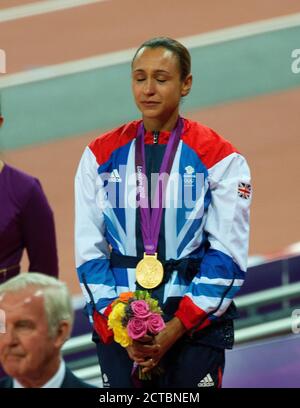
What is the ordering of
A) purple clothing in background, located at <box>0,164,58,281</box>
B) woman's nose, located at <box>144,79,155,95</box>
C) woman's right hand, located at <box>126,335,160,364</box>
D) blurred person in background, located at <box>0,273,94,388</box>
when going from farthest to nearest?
purple clothing in background, located at <box>0,164,58,281</box>, woman's nose, located at <box>144,79,155,95</box>, woman's right hand, located at <box>126,335,160,364</box>, blurred person in background, located at <box>0,273,94,388</box>

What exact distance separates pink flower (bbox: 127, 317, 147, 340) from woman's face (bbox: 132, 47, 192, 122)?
0.56 metres

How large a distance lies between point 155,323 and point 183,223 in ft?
0.95

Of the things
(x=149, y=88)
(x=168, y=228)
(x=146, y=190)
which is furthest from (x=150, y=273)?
(x=149, y=88)

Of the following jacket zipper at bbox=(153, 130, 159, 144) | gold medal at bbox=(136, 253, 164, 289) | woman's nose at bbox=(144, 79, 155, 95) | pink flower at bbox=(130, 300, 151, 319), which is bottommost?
pink flower at bbox=(130, 300, 151, 319)

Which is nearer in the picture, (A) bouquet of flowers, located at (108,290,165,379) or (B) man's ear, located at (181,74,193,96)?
(A) bouquet of flowers, located at (108,290,165,379)

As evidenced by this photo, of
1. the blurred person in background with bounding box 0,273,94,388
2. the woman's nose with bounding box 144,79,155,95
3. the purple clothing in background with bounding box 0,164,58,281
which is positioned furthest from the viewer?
the purple clothing in background with bounding box 0,164,58,281

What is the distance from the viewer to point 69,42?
14.0 ft

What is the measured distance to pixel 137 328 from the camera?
11.0 feet

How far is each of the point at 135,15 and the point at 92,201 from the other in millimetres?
837

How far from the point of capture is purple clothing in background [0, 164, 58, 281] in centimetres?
361

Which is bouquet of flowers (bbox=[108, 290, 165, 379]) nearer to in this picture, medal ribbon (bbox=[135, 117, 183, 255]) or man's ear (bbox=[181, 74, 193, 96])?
medal ribbon (bbox=[135, 117, 183, 255])

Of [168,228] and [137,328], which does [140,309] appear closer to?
[137,328]

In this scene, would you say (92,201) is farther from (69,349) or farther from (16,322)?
(69,349)

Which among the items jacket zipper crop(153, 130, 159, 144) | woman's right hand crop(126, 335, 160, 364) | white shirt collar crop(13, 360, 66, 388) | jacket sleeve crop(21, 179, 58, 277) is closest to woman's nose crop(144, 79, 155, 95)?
jacket zipper crop(153, 130, 159, 144)
